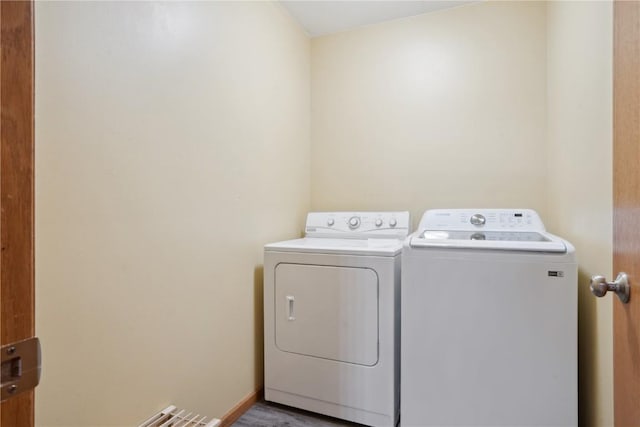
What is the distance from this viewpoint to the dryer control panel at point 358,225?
7.14 feet

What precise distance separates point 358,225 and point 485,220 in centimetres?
77

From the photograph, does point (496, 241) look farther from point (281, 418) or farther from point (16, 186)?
point (16, 186)

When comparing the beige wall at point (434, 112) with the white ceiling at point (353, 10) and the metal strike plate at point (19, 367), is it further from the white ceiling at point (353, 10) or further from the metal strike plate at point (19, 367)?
the metal strike plate at point (19, 367)

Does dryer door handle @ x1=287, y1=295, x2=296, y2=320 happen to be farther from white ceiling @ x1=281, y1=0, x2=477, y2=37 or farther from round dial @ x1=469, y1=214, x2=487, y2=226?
white ceiling @ x1=281, y1=0, x2=477, y2=37

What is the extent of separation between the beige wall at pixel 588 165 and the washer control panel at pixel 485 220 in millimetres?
141

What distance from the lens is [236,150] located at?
1.75 m

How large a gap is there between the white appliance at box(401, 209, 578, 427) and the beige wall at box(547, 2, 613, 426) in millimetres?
104

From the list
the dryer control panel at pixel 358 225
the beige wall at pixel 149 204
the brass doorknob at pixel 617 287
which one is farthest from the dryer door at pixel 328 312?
the brass doorknob at pixel 617 287

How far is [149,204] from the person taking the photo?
127 cm

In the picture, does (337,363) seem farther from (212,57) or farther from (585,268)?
(212,57)

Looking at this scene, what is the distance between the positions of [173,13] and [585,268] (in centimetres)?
200

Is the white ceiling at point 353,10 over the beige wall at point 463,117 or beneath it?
over

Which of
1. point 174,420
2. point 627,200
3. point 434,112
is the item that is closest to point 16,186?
point 627,200

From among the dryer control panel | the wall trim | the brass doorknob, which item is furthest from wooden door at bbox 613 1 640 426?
the wall trim
